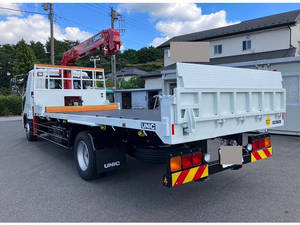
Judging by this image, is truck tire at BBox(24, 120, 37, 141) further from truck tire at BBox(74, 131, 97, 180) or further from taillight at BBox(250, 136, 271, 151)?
taillight at BBox(250, 136, 271, 151)

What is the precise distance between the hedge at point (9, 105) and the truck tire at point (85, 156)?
2170 cm

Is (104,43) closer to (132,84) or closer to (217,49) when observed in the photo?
(217,49)

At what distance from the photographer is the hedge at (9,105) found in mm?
22547

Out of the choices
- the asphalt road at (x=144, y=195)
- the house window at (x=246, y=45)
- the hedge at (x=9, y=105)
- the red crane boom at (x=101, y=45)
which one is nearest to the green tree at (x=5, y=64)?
the hedge at (x=9, y=105)

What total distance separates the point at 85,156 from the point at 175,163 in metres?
2.20

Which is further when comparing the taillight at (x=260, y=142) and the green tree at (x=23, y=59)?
the green tree at (x=23, y=59)

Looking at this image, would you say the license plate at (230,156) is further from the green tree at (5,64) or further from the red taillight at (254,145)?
the green tree at (5,64)

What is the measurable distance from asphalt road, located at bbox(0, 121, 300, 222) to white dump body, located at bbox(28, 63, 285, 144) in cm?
105

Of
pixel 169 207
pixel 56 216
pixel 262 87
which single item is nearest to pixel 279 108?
pixel 262 87

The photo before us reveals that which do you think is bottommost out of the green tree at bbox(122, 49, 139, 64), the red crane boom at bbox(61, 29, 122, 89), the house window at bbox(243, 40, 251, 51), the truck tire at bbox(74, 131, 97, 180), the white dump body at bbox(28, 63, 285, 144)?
the truck tire at bbox(74, 131, 97, 180)

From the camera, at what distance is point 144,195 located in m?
3.77

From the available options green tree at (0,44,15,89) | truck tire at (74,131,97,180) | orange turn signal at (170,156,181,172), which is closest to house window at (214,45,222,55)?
truck tire at (74,131,97,180)

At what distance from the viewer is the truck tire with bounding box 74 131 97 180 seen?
407 cm

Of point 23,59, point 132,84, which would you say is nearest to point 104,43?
point 132,84
